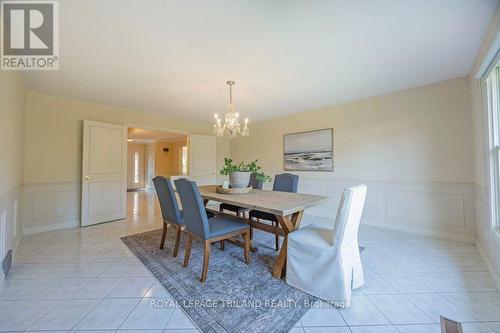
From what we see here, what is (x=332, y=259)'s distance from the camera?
158 centimetres

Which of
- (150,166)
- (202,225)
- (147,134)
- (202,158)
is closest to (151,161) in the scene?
(150,166)

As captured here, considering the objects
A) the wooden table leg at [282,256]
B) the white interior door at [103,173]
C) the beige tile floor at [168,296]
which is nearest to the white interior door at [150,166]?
the white interior door at [103,173]

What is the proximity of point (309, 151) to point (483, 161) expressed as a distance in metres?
2.55

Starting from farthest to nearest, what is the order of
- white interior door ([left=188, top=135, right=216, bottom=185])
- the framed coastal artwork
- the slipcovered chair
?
white interior door ([left=188, top=135, right=216, bottom=185]) < the framed coastal artwork < the slipcovered chair

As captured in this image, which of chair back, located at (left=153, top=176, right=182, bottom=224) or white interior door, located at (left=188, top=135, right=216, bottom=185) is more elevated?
white interior door, located at (left=188, top=135, right=216, bottom=185)

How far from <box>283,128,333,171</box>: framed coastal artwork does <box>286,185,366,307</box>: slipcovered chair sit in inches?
101

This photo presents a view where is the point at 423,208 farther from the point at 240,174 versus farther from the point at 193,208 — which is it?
the point at 193,208

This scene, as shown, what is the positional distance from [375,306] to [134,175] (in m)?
9.91

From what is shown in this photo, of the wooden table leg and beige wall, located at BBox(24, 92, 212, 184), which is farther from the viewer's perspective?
beige wall, located at BBox(24, 92, 212, 184)

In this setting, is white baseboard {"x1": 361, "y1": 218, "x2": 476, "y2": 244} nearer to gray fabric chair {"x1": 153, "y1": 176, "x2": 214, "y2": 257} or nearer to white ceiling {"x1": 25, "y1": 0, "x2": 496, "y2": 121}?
white ceiling {"x1": 25, "y1": 0, "x2": 496, "y2": 121}

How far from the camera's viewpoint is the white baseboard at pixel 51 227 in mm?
3142

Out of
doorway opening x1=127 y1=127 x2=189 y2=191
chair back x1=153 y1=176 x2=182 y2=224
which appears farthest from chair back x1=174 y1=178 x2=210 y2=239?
doorway opening x1=127 y1=127 x2=189 y2=191

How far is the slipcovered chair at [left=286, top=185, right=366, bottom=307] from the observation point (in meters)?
1.55

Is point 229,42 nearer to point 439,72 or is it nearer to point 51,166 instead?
point 439,72
